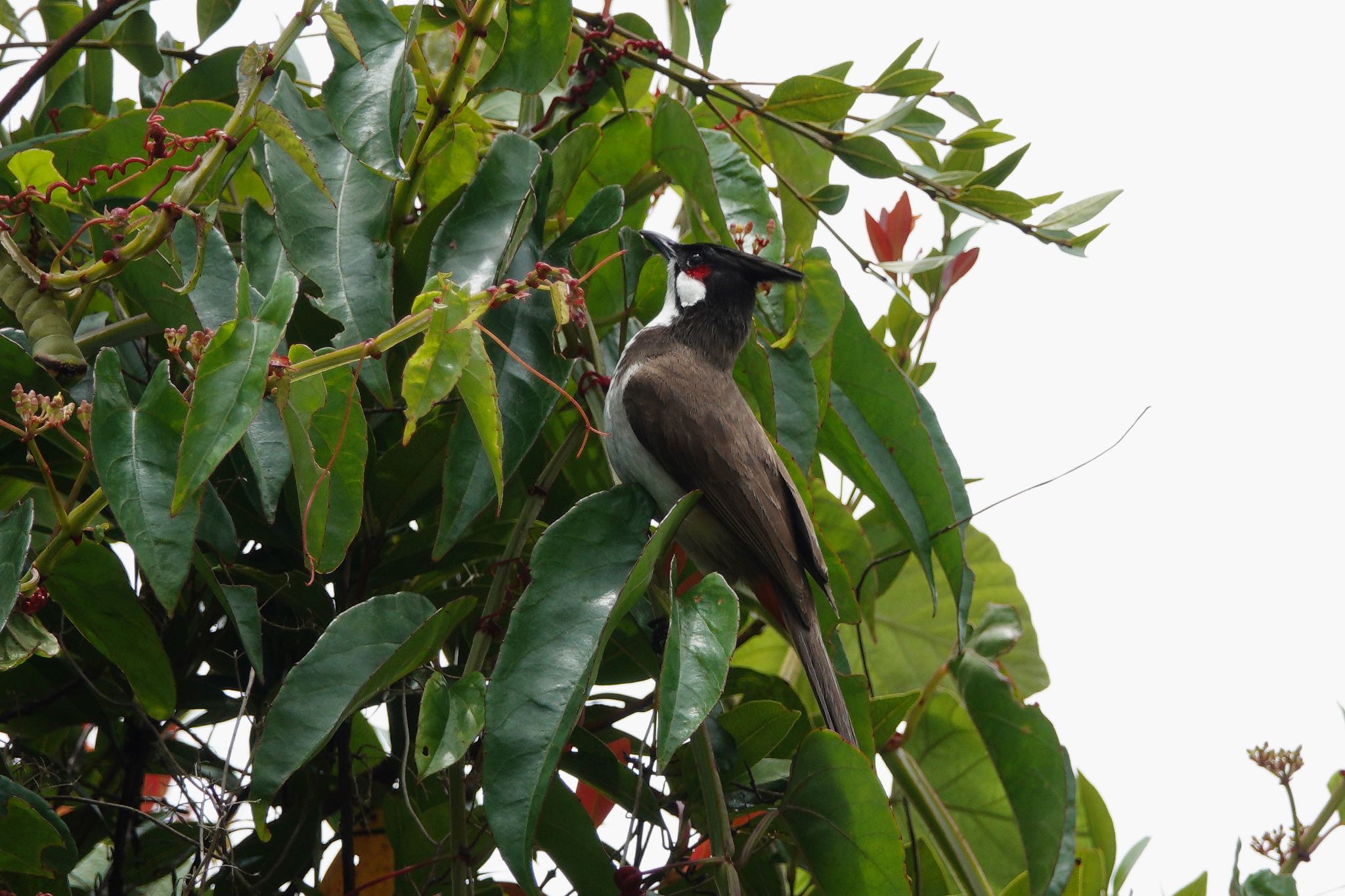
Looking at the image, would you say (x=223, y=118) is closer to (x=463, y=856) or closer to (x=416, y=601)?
(x=416, y=601)

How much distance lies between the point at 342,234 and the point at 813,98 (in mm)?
709

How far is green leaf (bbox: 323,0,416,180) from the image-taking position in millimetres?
1327

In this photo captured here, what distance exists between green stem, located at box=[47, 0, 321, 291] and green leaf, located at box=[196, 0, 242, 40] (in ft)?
1.86

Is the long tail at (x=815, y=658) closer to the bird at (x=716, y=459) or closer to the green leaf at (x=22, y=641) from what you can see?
the bird at (x=716, y=459)

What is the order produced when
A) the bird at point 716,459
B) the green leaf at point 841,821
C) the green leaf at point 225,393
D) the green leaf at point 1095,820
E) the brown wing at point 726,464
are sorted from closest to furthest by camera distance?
the green leaf at point 225,393 < the green leaf at point 841,821 < the green leaf at point 1095,820 < the bird at point 716,459 < the brown wing at point 726,464

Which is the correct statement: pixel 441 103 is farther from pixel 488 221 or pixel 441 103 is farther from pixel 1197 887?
pixel 1197 887

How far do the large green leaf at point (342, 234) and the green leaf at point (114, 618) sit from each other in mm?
364

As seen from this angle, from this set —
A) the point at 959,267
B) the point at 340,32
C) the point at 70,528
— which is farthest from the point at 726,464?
the point at 70,528

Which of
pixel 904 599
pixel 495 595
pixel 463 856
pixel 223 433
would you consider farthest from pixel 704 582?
pixel 904 599

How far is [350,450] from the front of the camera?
1.29 metres

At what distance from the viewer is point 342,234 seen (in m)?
1.41

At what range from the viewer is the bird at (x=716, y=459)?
210 centimetres

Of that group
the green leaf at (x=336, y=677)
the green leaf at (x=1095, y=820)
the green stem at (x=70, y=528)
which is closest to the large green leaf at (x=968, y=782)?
the green leaf at (x=1095, y=820)

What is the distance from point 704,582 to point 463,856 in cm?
40
